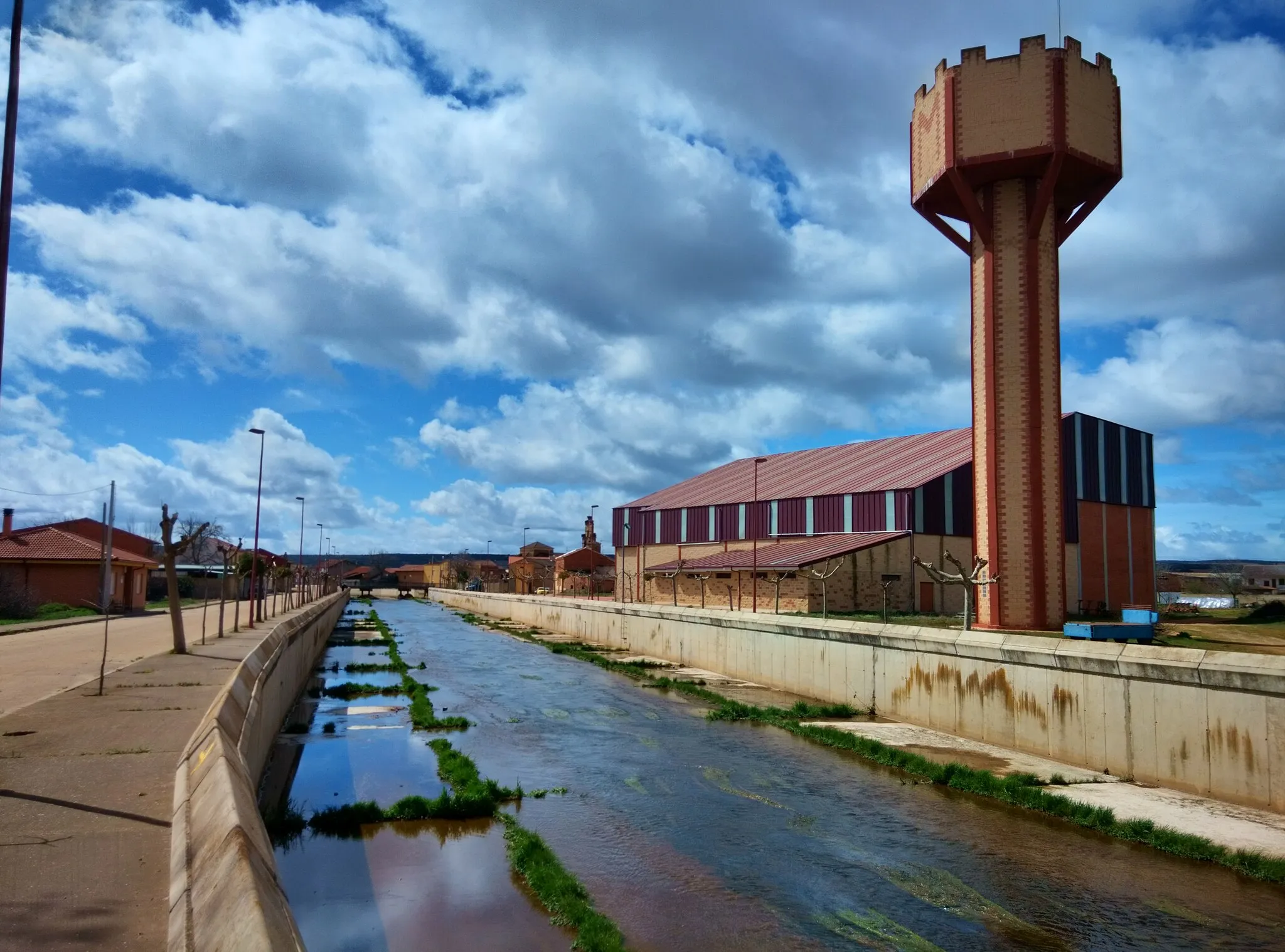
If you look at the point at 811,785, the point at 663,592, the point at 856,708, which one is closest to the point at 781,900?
the point at 811,785

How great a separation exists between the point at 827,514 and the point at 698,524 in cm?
1234

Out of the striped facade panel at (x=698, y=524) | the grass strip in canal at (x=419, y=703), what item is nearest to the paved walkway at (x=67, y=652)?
the grass strip in canal at (x=419, y=703)

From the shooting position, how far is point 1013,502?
29266 millimetres

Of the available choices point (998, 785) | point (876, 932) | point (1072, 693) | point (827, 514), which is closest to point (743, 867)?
point (876, 932)

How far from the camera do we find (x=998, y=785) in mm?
13258

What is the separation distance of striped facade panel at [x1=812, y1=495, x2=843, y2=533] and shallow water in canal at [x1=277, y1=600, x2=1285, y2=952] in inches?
1387

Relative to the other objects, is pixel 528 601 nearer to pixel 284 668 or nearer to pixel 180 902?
pixel 284 668

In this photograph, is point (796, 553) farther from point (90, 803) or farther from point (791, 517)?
point (90, 803)

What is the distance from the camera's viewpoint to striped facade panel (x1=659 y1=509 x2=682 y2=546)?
211 feet

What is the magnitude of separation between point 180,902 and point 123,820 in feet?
8.39

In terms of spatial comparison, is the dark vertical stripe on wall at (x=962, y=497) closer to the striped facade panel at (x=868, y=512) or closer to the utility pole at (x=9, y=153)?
the striped facade panel at (x=868, y=512)

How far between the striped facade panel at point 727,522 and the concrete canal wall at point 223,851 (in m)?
48.1

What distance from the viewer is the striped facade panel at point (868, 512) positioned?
48406 millimetres

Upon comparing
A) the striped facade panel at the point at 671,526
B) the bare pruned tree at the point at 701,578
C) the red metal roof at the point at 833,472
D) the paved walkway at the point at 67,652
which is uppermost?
the red metal roof at the point at 833,472
